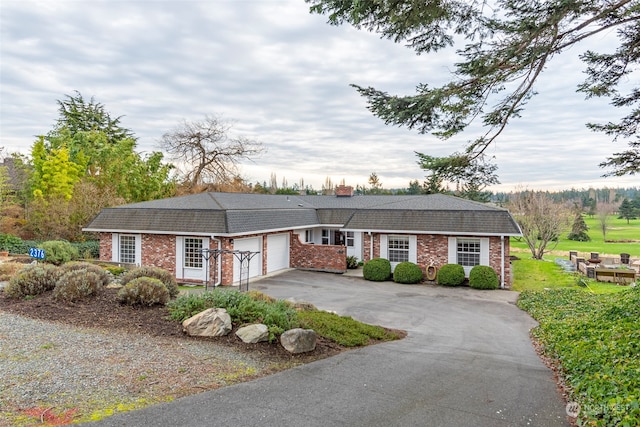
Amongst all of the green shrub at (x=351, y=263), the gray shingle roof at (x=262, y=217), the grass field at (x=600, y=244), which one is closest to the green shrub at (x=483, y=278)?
the gray shingle roof at (x=262, y=217)

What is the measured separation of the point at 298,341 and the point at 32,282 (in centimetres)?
763

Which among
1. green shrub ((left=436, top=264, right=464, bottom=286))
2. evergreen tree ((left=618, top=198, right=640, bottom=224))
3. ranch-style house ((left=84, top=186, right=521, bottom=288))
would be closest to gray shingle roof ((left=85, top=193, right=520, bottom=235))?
ranch-style house ((left=84, top=186, right=521, bottom=288))

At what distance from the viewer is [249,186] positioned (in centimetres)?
3950

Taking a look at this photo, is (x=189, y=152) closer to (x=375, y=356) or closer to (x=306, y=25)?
(x=306, y=25)

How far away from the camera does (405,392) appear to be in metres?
5.64

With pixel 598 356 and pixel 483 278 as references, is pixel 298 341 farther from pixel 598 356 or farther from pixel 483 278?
pixel 483 278

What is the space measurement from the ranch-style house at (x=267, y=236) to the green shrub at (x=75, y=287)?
5.98 meters

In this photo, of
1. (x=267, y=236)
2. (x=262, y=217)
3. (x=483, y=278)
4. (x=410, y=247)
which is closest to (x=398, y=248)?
(x=410, y=247)

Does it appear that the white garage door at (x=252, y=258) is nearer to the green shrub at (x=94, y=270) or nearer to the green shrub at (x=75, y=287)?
the green shrub at (x=94, y=270)

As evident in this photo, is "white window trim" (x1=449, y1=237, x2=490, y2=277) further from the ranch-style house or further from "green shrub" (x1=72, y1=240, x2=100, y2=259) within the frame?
"green shrub" (x1=72, y1=240, x2=100, y2=259)

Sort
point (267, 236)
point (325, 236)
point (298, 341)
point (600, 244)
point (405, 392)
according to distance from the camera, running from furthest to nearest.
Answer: point (600, 244)
point (325, 236)
point (267, 236)
point (298, 341)
point (405, 392)

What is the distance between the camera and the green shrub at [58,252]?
1797 cm

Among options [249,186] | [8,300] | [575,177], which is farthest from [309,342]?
[249,186]

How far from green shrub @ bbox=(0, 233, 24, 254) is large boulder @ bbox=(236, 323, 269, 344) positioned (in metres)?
20.2
